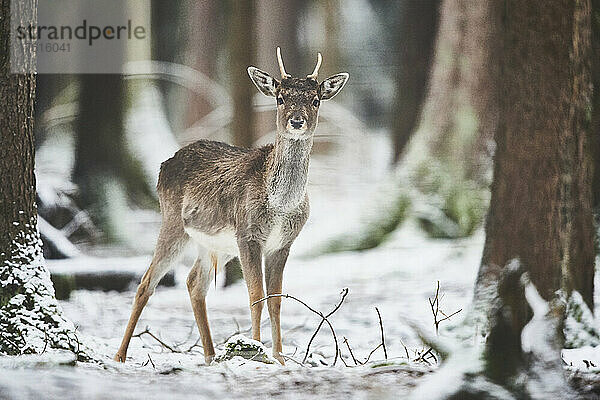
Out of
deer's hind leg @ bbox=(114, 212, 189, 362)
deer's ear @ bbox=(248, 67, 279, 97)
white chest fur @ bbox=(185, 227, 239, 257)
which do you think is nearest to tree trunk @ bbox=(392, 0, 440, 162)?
deer's ear @ bbox=(248, 67, 279, 97)

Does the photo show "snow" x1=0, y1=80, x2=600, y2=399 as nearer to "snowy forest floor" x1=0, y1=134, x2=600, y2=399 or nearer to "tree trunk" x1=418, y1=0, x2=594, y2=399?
"snowy forest floor" x1=0, y1=134, x2=600, y2=399

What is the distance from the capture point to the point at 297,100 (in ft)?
14.5

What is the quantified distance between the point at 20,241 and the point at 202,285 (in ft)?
3.59

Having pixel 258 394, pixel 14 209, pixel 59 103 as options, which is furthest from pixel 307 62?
pixel 258 394

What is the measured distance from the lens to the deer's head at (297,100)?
14.4ft

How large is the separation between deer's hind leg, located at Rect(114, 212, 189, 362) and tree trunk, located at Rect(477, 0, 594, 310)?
1.86 metres

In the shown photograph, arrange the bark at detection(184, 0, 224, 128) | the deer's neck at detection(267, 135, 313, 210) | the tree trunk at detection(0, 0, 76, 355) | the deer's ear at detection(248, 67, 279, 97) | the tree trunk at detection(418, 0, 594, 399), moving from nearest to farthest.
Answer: the tree trunk at detection(418, 0, 594, 399) < the tree trunk at detection(0, 0, 76, 355) < the deer's neck at detection(267, 135, 313, 210) < the deer's ear at detection(248, 67, 279, 97) < the bark at detection(184, 0, 224, 128)

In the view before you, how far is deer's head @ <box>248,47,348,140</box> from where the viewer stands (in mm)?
4387

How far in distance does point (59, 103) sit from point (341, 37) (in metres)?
1.96

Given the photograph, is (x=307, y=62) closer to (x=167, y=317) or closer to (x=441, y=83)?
(x=441, y=83)

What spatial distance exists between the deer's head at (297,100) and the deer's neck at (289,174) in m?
0.06

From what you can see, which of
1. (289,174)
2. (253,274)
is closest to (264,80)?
(289,174)

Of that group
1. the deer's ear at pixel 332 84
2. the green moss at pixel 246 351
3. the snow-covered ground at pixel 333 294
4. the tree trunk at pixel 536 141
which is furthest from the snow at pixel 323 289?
the deer's ear at pixel 332 84

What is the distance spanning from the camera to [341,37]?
541 centimetres
